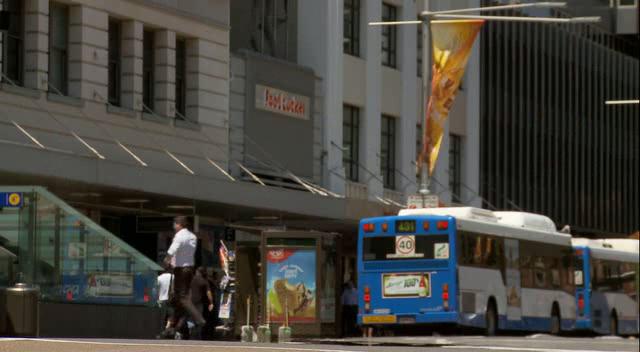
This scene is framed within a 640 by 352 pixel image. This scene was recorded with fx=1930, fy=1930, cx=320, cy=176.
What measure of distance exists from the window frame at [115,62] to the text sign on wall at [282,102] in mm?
6344

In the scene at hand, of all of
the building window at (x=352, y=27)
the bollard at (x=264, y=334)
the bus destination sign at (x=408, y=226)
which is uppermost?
the building window at (x=352, y=27)

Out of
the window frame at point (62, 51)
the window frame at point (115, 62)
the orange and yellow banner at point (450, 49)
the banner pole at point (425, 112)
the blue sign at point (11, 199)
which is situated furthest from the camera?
the banner pole at point (425, 112)

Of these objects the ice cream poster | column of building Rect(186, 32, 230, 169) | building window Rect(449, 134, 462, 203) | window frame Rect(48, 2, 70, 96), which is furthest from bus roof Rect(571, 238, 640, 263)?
the ice cream poster

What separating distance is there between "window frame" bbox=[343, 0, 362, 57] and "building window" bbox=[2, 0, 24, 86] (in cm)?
1718

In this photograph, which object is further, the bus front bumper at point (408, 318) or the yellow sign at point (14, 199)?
the bus front bumper at point (408, 318)

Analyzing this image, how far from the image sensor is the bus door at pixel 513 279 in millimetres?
46156

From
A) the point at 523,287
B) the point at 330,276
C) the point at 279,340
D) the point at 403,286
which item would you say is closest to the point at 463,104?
the point at 523,287

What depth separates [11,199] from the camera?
26.5 m

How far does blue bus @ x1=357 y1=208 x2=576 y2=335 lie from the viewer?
4294 cm

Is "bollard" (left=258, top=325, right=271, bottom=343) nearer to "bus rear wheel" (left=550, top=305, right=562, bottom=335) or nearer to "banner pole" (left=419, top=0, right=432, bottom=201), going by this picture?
"banner pole" (left=419, top=0, right=432, bottom=201)

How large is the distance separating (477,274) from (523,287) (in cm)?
351

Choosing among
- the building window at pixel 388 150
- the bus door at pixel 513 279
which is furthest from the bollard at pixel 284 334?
the building window at pixel 388 150

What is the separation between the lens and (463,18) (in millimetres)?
49844

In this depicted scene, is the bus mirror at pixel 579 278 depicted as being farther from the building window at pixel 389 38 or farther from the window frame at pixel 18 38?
the window frame at pixel 18 38
